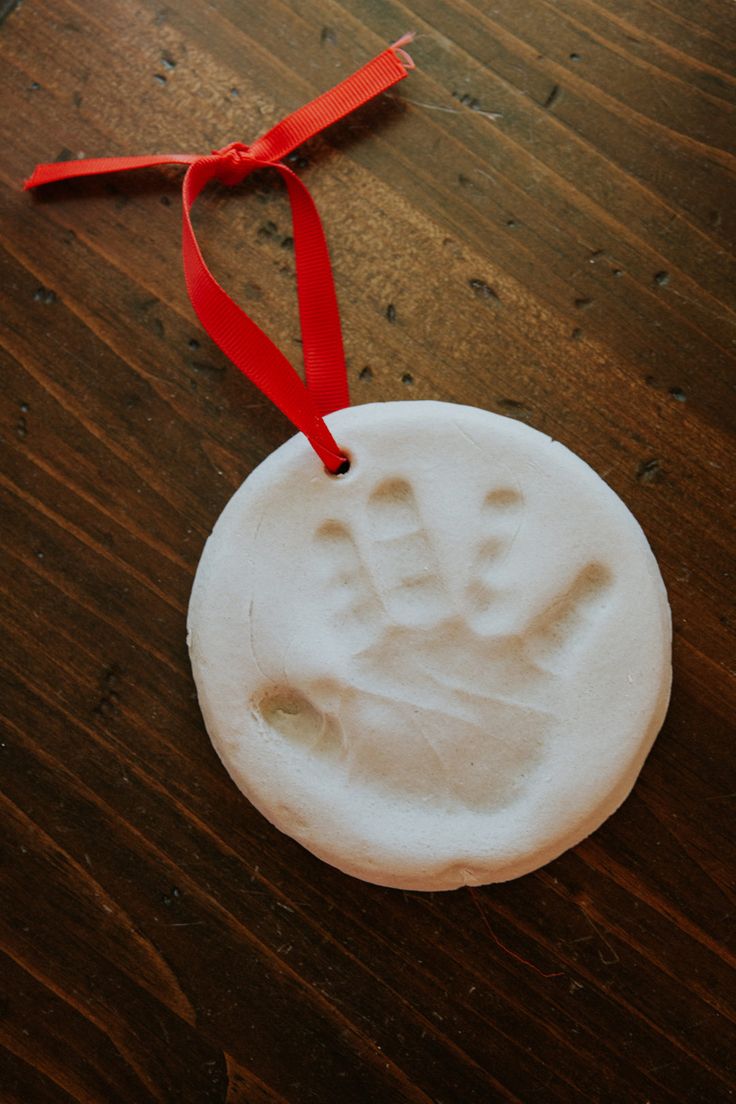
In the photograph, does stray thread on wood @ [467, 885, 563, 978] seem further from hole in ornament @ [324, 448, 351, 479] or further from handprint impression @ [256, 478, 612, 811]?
hole in ornament @ [324, 448, 351, 479]

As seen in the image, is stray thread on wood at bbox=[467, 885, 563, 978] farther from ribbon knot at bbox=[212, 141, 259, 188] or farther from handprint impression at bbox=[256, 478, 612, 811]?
ribbon knot at bbox=[212, 141, 259, 188]

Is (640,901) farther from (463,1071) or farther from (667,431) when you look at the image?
(667,431)

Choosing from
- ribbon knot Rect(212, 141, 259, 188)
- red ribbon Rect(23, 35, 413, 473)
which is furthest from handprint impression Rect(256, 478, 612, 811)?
ribbon knot Rect(212, 141, 259, 188)

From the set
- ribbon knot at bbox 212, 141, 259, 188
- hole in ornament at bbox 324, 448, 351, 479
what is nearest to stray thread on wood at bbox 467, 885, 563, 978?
hole in ornament at bbox 324, 448, 351, 479

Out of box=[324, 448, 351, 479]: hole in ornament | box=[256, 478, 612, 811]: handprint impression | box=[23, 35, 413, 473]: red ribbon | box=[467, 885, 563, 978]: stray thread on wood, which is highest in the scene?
box=[23, 35, 413, 473]: red ribbon

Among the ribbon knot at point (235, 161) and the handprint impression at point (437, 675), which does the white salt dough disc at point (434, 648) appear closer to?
the handprint impression at point (437, 675)

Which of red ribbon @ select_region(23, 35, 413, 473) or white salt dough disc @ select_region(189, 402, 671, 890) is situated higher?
red ribbon @ select_region(23, 35, 413, 473)

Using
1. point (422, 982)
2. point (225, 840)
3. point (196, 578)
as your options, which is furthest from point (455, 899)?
point (196, 578)
